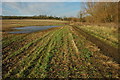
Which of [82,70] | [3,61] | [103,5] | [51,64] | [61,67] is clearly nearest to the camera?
[82,70]

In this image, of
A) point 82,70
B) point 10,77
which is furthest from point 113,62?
point 10,77

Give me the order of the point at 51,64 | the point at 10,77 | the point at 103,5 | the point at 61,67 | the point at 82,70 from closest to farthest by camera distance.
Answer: the point at 10,77, the point at 82,70, the point at 61,67, the point at 51,64, the point at 103,5

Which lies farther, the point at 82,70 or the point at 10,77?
the point at 82,70

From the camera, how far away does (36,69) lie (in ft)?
13.5

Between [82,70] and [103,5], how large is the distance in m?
26.1

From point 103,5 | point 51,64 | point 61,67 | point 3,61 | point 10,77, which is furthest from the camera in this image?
point 103,5

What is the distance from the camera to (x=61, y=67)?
14.0 feet

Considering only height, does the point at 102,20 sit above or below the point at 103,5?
below

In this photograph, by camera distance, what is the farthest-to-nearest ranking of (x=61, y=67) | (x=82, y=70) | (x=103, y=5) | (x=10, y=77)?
(x=103, y=5), (x=61, y=67), (x=82, y=70), (x=10, y=77)

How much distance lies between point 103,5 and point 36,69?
27.2 metres

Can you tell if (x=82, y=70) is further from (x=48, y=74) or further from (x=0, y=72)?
(x=0, y=72)

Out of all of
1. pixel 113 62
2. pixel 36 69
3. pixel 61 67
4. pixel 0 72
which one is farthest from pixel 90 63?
pixel 0 72

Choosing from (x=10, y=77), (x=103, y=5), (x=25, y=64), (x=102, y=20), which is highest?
(x=103, y=5)

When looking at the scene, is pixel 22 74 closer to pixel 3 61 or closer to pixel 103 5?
pixel 3 61
